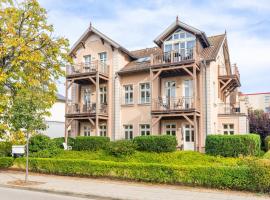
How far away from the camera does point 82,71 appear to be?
2770cm

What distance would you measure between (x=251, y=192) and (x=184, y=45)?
14772 millimetres

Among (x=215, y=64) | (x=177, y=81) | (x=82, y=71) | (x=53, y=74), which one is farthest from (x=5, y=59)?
(x=215, y=64)

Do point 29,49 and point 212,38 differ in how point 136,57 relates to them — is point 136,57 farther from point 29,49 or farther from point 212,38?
point 29,49

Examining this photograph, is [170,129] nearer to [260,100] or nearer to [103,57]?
[103,57]

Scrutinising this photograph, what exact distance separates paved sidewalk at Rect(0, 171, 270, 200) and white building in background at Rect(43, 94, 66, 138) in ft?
81.0

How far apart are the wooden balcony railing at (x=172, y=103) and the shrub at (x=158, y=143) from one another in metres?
2.95

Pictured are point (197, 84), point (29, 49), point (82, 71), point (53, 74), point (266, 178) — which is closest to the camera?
point (266, 178)

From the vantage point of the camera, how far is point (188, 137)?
23.5m

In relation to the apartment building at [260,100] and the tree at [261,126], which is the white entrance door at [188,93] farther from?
the apartment building at [260,100]

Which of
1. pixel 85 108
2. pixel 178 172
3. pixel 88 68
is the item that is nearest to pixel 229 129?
pixel 178 172

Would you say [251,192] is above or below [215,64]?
below

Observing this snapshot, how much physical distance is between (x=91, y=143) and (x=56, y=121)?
64.7 feet

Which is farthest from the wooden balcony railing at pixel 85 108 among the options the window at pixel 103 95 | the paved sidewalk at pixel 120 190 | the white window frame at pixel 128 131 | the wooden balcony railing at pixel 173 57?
the paved sidewalk at pixel 120 190

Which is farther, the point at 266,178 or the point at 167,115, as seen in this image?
the point at 167,115
